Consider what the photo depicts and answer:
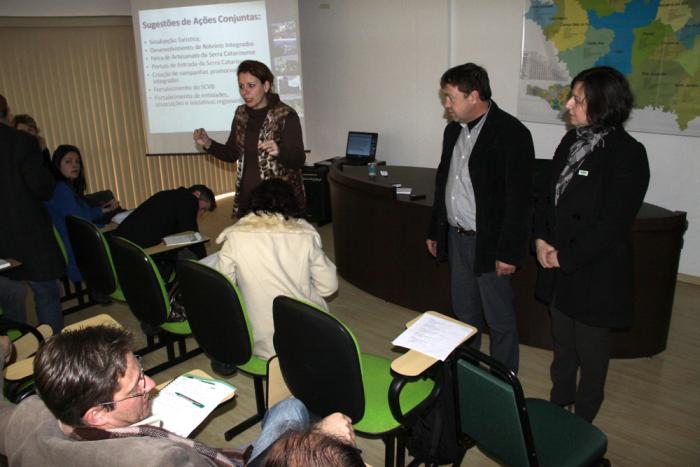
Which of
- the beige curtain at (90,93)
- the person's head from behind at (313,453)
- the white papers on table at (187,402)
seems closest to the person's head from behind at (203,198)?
the white papers on table at (187,402)

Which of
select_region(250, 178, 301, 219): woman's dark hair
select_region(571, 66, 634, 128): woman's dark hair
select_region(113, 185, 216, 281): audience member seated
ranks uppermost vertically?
select_region(571, 66, 634, 128): woman's dark hair

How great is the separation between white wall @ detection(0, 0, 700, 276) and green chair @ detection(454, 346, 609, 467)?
2837 millimetres

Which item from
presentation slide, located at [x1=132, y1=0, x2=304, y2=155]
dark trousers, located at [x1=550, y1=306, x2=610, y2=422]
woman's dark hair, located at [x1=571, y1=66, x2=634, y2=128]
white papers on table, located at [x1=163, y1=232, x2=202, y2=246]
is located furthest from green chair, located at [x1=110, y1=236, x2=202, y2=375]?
presentation slide, located at [x1=132, y1=0, x2=304, y2=155]

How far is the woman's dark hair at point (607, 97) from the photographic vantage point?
1.99 m

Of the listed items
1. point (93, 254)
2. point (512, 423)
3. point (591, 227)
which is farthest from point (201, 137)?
point (512, 423)

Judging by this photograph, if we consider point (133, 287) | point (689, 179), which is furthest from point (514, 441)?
point (689, 179)

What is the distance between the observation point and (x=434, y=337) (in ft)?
6.26

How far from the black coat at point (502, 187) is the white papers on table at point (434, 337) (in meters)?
0.55

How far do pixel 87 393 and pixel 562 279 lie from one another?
1.76 m

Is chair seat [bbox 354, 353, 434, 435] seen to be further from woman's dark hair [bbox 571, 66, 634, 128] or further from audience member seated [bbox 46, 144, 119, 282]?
audience member seated [bbox 46, 144, 119, 282]

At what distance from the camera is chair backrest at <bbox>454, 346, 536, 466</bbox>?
158cm

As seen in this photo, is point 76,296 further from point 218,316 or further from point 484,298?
point 484,298

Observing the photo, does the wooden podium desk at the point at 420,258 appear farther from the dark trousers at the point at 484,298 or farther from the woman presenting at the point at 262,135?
the woman presenting at the point at 262,135

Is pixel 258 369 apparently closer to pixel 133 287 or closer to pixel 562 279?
pixel 133 287
